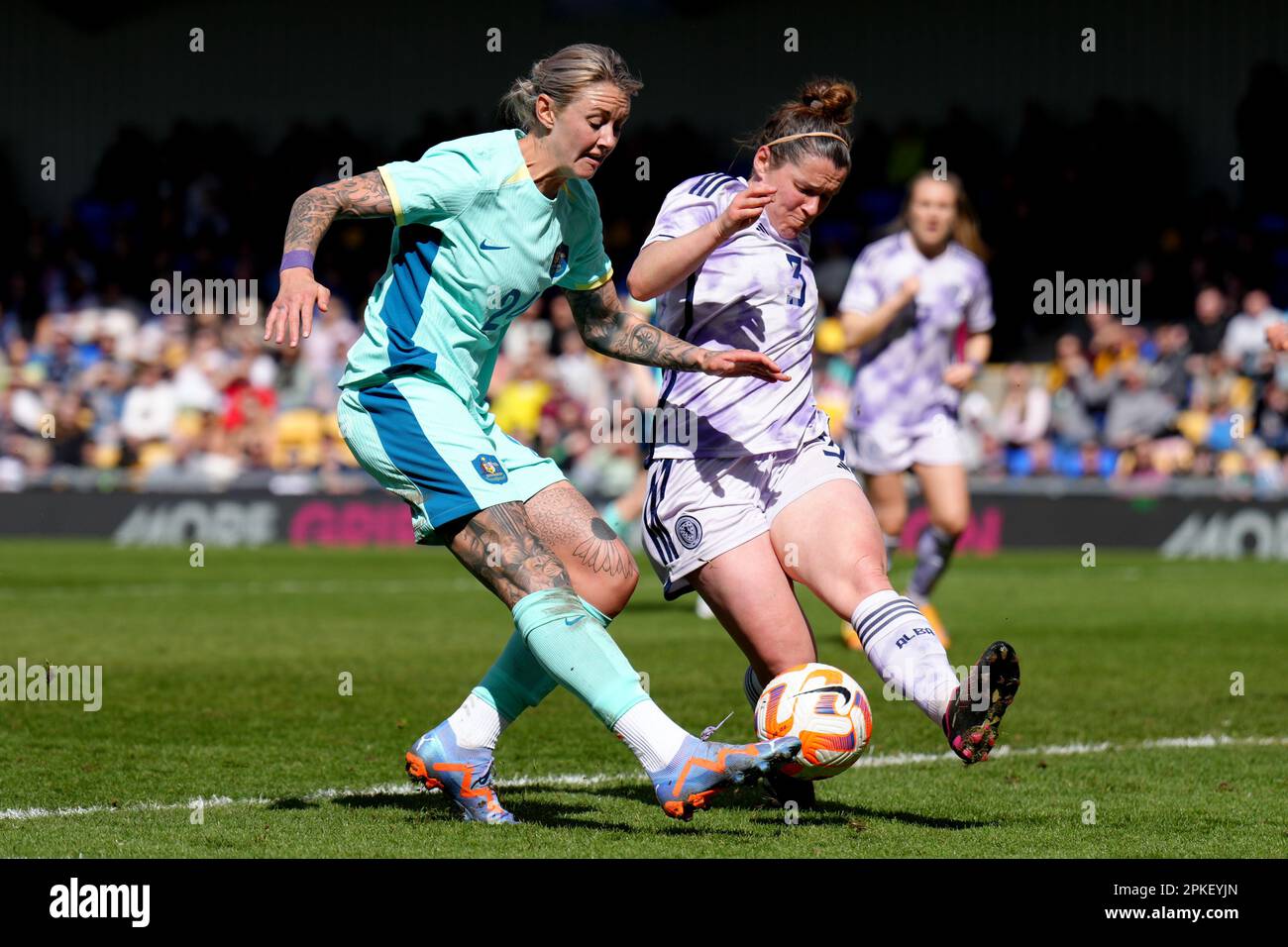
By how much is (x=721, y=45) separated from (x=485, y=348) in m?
21.8

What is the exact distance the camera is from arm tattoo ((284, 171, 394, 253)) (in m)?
5.09

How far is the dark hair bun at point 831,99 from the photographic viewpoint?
19.0 feet

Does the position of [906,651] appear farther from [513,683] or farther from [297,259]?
[297,259]

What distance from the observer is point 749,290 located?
19.2ft

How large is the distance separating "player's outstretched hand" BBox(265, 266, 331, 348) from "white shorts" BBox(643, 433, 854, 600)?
4.64 feet

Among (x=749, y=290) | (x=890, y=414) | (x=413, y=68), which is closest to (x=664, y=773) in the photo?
(x=749, y=290)

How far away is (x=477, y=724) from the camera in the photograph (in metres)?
5.62

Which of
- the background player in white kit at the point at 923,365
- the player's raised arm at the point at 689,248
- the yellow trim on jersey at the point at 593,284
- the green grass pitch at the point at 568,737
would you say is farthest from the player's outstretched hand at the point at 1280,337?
→ the background player in white kit at the point at 923,365

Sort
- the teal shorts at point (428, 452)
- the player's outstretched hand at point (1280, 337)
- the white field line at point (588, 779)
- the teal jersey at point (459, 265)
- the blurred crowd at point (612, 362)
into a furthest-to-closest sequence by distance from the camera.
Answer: the blurred crowd at point (612, 362), the player's outstretched hand at point (1280, 337), the white field line at point (588, 779), the teal jersey at point (459, 265), the teal shorts at point (428, 452)

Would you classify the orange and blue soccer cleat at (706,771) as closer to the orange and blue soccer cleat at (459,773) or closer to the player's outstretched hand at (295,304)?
the orange and blue soccer cleat at (459,773)

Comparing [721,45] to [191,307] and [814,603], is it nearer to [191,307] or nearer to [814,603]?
[191,307]

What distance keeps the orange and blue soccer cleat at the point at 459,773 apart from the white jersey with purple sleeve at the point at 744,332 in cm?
115

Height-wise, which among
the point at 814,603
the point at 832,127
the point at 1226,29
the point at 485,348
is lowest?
the point at 814,603

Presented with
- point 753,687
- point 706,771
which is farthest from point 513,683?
point 706,771
